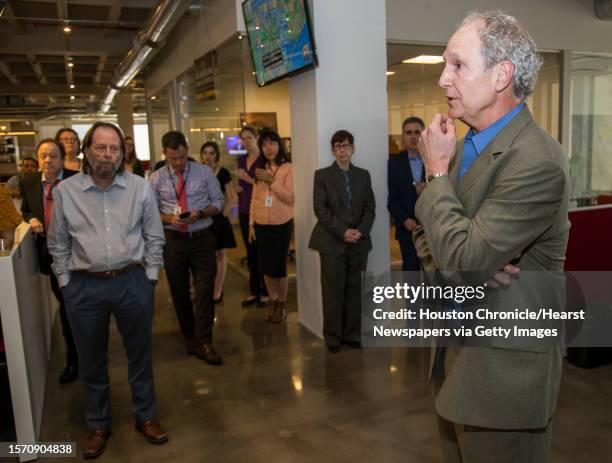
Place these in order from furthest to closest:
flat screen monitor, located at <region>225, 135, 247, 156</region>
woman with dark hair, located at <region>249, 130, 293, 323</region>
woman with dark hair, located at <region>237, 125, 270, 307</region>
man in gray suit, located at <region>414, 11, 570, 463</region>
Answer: flat screen monitor, located at <region>225, 135, 247, 156</region>, woman with dark hair, located at <region>237, 125, 270, 307</region>, woman with dark hair, located at <region>249, 130, 293, 323</region>, man in gray suit, located at <region>414, 11, 570, 463</region>

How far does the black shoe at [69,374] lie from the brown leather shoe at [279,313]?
1767 mm

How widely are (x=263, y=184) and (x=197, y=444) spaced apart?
2.57 metres

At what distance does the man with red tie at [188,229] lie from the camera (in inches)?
156

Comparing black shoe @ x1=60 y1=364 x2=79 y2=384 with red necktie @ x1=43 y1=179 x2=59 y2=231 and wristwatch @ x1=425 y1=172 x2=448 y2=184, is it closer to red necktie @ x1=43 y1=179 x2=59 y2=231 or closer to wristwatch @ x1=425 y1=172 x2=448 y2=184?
red necktie @ x1=43 y1=179 x2=59 y2=231

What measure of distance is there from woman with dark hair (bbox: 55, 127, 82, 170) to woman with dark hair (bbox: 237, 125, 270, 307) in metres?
1.73

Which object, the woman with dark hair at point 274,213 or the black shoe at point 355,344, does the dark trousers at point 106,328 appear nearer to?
the black shoe at point 355,344

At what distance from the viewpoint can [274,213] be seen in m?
4.82

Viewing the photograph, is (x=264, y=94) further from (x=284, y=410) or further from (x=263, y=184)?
(x=284, y=410)

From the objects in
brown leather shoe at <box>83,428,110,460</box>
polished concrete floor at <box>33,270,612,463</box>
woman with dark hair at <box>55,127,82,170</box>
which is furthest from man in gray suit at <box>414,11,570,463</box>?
woman with dark hair at <box>55,127,82,170</box>

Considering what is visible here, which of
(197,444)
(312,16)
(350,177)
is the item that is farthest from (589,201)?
(197,444)

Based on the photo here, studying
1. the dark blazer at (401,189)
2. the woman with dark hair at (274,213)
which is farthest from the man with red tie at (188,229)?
the dark blazer at (401,189)

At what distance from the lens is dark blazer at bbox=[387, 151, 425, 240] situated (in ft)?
14.0

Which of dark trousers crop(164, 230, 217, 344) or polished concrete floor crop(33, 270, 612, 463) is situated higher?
dark trousers crop(164, 230, 217, 344)

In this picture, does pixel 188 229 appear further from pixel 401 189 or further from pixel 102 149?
pixel 401 189
